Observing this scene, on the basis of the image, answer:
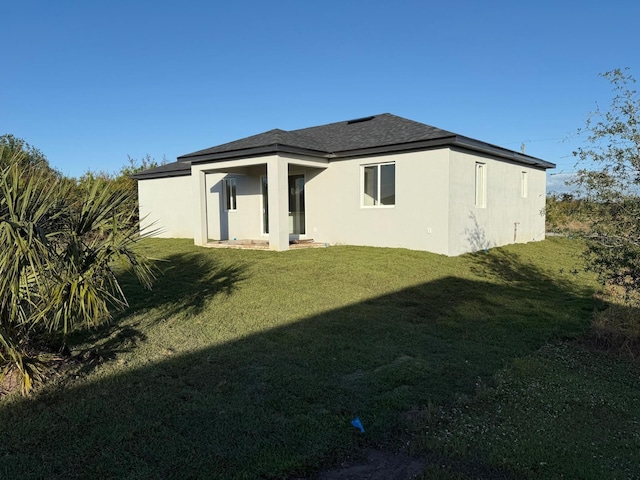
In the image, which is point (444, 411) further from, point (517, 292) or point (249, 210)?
point (249, 210)

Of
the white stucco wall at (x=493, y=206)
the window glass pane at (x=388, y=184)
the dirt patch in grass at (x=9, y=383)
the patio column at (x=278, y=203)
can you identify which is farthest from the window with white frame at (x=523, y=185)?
the dirt patch in grass at (x=9, y=383)

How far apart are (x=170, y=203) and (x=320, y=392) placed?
18.2 meters

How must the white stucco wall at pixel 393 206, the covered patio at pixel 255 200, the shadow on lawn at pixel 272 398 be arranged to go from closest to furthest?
the shadow on lawn at pixel 272 398 → the white stucco wall at pixel 393 206 → the covered patio at pixel 255 200

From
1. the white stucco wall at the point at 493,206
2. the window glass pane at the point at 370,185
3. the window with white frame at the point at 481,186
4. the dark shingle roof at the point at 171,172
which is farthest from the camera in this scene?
the dark shingle roof at the point at 171,172

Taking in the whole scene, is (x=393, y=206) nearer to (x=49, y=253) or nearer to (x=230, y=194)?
(x=230, y=194)

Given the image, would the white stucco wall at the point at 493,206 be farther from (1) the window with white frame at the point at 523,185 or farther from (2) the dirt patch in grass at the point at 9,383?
(2) the dirt patch in grass at the point at 9,383

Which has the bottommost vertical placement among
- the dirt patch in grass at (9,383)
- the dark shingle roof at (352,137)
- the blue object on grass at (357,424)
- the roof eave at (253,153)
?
the blue object on grass at (357,424)

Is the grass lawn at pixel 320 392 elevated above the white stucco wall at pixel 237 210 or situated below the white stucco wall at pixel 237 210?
below

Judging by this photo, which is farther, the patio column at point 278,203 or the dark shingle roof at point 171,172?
the dark shingle roof at point 171,172

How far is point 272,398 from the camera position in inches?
172

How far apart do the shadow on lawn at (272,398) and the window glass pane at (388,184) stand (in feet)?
22.9

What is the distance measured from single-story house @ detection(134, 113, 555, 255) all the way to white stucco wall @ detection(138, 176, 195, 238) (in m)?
1.61

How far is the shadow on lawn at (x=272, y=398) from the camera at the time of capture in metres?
3.28

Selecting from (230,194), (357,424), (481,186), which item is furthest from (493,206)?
(357,424)
